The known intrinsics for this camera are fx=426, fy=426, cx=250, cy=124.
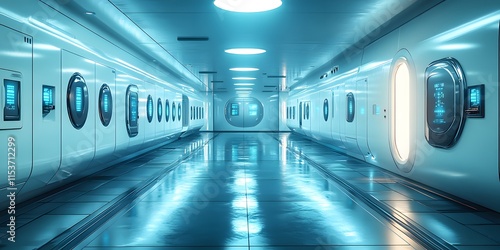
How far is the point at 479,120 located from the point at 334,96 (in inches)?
393

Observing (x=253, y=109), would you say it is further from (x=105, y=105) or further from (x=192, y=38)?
(x=105, y=105)

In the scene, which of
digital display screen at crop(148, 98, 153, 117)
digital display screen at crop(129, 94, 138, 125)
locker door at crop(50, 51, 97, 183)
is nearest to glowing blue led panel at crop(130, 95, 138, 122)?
digital display screen at crop(129, 94, 138, 125)

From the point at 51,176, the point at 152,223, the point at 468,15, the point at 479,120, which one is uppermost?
the point at 468,15

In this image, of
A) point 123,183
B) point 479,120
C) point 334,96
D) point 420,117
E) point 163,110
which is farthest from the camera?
point 163,110

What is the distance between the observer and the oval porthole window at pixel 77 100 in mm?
7725

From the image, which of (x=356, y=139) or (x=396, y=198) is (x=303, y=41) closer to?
(x=356, y=139)

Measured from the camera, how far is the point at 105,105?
32.1ft

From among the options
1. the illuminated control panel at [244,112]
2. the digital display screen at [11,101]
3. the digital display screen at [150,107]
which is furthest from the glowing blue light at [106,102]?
the illuminated control panel at [244,112]

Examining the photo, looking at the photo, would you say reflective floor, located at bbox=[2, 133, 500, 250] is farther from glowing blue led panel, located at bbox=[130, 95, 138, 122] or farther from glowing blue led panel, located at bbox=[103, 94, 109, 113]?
glowing blue led panel, located at bbox=[130, 95, 138, 122]

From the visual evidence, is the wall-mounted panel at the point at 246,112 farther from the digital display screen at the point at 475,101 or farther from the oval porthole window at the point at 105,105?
the digital display screen at the point at 475,101

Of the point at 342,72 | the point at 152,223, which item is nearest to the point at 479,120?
the point at 152,223

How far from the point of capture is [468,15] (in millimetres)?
6398

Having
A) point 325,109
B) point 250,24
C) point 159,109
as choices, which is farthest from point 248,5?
point 325,109

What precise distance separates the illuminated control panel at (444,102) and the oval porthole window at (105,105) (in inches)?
267
